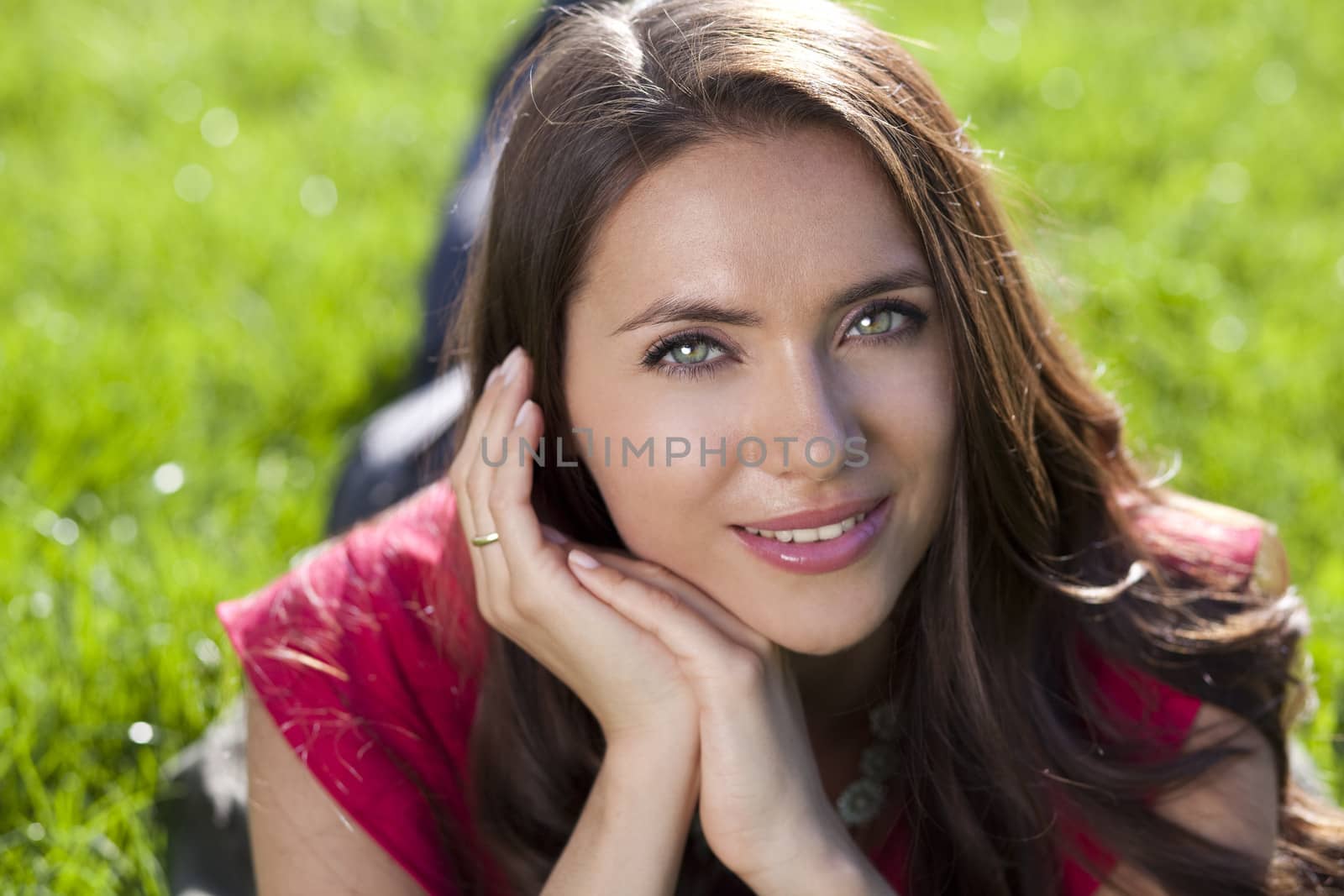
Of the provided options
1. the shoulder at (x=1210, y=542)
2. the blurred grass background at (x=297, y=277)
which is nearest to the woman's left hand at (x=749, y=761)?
the shoulder at (x=1210, y=542)

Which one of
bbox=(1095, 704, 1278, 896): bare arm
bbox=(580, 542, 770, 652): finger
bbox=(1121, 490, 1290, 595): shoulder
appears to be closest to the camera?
bbox=(580, 542, 770, 652): finger

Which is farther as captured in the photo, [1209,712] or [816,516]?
[1209,712]

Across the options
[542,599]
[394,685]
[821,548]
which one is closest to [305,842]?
[394,685]

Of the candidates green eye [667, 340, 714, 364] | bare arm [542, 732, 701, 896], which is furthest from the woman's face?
bare arm [542, 732, 701, 896]

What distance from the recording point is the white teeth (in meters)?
2.00

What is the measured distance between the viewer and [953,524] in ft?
7.09

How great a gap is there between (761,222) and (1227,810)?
128 centimetres

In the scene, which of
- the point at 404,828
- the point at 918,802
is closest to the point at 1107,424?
the point at 918,802

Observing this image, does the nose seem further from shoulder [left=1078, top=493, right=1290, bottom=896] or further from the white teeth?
shoulder [left=1078, top=493, right=1290, bottom=896]

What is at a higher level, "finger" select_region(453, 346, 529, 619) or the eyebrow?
the eyebrow

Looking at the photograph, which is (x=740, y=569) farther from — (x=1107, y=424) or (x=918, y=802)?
(x=1107, y=424)

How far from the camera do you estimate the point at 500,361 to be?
2320 mm

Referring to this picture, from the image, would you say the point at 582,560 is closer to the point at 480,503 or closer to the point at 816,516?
the point at 480,503

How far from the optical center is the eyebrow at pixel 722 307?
189cm
